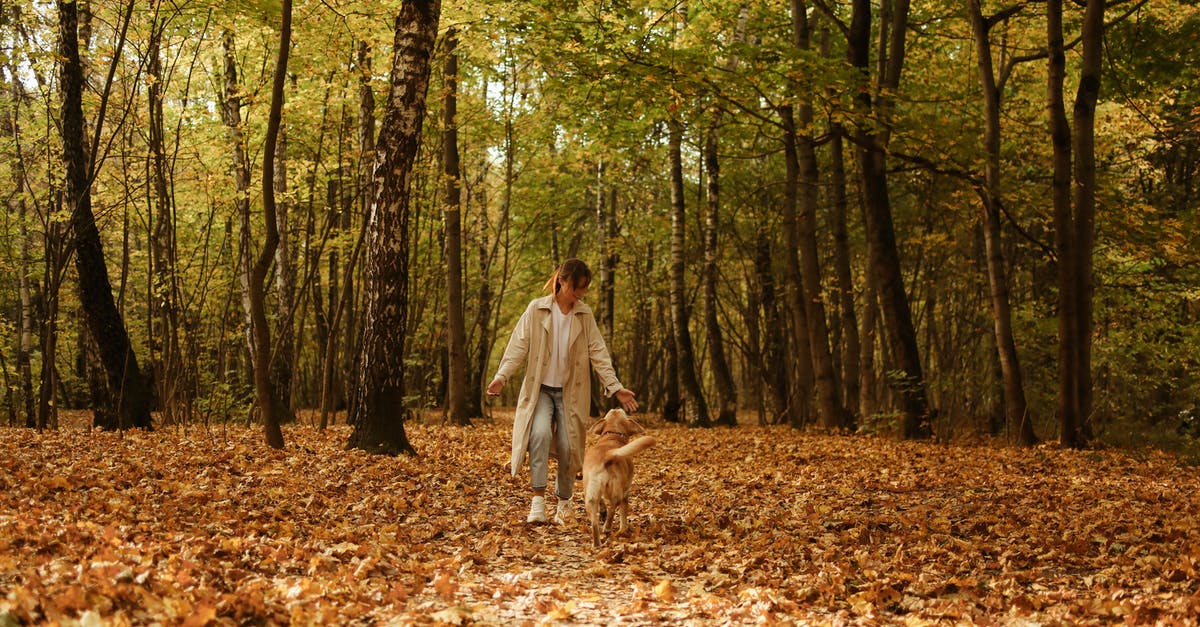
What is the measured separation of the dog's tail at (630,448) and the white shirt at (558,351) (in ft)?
3.02

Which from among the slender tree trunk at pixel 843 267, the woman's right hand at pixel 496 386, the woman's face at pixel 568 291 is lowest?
the woman's right hand at pixel 496 386

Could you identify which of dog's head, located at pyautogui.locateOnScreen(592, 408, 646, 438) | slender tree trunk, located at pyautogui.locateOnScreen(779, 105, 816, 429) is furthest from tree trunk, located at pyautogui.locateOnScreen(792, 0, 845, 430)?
dog's head, located at pyautogui.locateOnScreen(592, 408, 646, 438)

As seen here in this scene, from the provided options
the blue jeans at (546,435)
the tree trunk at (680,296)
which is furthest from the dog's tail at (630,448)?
the tree trunk at (680,296)

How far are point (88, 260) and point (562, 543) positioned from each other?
31.8 feet

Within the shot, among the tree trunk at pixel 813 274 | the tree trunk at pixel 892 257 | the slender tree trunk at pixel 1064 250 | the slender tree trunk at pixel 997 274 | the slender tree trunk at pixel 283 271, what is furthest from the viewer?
the slender tree trunk at pixel 283 271

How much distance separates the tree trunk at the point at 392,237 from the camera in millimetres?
10273

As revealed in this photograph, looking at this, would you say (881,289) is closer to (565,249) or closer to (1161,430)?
(1161,430)

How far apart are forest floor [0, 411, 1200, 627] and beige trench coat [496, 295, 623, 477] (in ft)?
2.68

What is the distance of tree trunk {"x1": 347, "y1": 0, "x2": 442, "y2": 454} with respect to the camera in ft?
33.7

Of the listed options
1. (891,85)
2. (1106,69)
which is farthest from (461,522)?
(1106,69)

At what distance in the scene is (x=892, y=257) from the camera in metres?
14.7

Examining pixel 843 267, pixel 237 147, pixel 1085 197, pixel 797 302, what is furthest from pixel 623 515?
pixel 237 147

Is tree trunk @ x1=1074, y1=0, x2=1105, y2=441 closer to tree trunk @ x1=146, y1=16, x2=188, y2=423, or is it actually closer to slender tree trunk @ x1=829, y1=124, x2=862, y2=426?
slender tree trunk @ x1=829, y1=124, x2=862, y2=426

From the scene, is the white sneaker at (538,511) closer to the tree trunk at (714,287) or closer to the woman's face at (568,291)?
the woman's face at (568,291)
